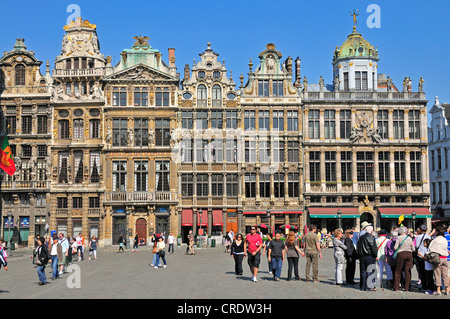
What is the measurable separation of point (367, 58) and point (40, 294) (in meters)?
45.3

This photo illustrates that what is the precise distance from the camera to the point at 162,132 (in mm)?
53938

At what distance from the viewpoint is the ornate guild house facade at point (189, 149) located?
53.2 m

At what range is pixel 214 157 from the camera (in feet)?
177

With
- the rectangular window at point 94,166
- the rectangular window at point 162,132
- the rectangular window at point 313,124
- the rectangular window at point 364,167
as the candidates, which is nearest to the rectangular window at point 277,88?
the rectangular window at point 313,124

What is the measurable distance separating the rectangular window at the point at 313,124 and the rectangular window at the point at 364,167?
4.18m

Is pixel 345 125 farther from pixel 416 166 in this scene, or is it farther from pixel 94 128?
pixel 94 128

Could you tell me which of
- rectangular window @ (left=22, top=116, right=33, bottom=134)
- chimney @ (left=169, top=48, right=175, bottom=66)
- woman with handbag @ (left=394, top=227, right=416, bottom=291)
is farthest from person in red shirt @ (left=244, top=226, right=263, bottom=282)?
rectangular window @ (left=22, top=116, right=33, bottom=134)

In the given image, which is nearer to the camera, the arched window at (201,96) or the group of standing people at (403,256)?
the group of standing people at (403,256)

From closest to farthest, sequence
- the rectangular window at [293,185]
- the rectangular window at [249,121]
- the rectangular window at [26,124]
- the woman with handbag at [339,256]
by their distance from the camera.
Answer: the woman with handbag at [339,256], the rectangular window at [26,124], the rectangular window at [293,185], the rectangular window at [249,121]

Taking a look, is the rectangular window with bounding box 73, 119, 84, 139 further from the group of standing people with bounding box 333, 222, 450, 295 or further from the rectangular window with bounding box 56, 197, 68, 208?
the group of standing people with bounding box 333, 222, 450, 295

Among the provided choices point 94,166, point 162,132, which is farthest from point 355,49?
point 94,166

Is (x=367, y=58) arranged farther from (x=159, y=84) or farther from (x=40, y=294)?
(x=40, y=294)

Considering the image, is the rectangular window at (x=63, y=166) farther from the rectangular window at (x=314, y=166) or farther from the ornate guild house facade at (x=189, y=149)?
the rectangular window at (x=314, y=166)
